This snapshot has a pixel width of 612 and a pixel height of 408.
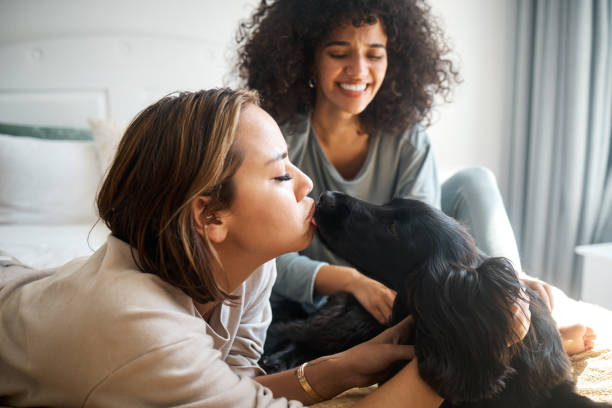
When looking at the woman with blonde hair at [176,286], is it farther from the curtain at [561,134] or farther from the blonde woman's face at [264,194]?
the curtain at [561,134]

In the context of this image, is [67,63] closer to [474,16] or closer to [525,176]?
[474,16]

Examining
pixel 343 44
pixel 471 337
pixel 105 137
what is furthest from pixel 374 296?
pixel 105 137

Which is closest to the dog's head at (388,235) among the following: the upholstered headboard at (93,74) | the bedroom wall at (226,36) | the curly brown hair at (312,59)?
the curly brown hair at (312,59)

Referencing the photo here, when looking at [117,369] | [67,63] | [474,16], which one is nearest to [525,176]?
[474,16]

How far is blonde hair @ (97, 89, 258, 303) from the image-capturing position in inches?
30.6

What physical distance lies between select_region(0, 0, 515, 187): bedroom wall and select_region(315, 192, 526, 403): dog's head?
128cm

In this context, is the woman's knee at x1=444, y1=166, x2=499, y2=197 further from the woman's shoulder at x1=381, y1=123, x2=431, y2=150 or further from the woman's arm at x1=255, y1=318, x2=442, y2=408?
the woman's arm at x1=255, y1=318, x2=442, y2=408

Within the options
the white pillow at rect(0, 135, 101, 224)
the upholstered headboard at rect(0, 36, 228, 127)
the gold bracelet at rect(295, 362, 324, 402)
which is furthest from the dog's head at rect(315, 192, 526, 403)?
the upholstered headboard at rect(0, 36, 228, 127)

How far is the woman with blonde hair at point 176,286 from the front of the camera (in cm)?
69

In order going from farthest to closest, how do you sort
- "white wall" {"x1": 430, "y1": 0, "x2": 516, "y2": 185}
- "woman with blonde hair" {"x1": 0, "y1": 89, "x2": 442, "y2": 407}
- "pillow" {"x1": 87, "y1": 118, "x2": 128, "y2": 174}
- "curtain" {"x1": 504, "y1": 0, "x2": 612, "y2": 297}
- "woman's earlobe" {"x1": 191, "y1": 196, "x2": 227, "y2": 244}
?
"white wall" {"x1": 430, "y1": 0, "x2": 516, "y2": 185} → "curtain" {"x1": 504, "y1": 0, "x2": 612, "y2": 297} → "pillow" {"x1": 87, "y1": 118, "x2": 128, "y2": 174} → "woman's earlobe" {"x1": 191, "y1": 196, "x2": 227, "y2": 244} → "woman with blonde hair" {"x1": 0, "y1": 89, "x2": 442, "y2": 407}

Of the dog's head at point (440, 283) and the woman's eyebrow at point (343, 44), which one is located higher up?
the woman's eyebrow at point (343, 44)

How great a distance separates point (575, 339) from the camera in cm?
101

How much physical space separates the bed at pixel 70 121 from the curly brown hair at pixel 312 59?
0.78m

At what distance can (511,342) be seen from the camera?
770 millimetres
